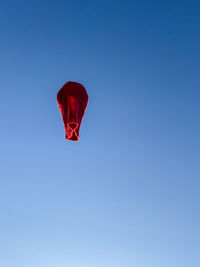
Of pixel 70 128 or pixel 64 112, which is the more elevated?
pixel 64 112

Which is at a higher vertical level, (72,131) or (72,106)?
(72,106)

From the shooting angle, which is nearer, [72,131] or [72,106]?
[72,131]

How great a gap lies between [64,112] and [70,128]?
27.1 inches

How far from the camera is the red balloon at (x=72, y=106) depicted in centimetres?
734

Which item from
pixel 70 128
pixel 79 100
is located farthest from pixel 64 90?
pixel 70 128

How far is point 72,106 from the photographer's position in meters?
7.60

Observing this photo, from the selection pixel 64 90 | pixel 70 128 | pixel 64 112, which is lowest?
pixel 70 128

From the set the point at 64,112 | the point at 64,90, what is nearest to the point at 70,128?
the point at 64,112

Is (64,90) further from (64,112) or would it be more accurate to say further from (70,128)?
(70,128)

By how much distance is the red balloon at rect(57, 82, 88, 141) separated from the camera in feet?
24.1

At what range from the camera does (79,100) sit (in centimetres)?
793

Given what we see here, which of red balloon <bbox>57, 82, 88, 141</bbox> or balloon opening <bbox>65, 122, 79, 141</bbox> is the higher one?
red balloon <bbox>57, 82, 88, 141</bbox>

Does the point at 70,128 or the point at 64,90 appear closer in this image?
the point at 70,128

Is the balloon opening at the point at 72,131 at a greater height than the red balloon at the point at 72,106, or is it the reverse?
the red balloon at the point at 72,106
